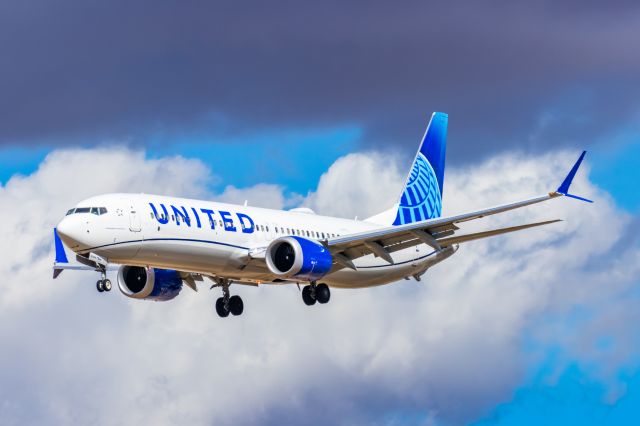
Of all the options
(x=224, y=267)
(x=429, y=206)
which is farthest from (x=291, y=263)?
(x=429, y=206)

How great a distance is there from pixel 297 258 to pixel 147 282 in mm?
10413

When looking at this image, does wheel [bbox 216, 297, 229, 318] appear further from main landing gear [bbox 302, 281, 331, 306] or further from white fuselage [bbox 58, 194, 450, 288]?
main landing gear [bbox 302, 281, 331, 306]

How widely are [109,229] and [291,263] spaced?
31.8 feet

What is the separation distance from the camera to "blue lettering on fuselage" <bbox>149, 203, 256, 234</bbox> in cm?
6294

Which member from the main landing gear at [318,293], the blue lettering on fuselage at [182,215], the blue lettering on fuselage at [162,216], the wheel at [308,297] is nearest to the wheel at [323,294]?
the main landing gear at [318,293]

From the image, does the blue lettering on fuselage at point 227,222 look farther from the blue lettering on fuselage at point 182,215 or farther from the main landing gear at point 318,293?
the main landing gear at point 318,293

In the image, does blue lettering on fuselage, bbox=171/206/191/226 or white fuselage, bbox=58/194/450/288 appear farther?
blue lettering on fuselage, bbox=171/206/191/226

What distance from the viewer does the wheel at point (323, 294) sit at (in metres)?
69.4

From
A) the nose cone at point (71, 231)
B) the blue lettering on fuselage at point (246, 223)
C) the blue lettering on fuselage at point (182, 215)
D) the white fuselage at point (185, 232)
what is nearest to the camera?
the nose cone at point (71, 231)

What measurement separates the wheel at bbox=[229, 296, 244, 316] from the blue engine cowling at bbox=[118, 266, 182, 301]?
3069 mm

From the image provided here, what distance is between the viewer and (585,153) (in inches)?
2205

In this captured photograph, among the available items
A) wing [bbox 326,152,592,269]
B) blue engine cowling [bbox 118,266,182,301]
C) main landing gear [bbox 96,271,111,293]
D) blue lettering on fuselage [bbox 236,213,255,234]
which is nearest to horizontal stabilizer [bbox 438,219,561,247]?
wing [bbox 326,152,592,269]

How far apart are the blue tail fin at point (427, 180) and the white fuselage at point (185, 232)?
1202cm

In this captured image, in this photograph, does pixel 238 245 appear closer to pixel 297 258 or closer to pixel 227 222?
pixel 227 222
